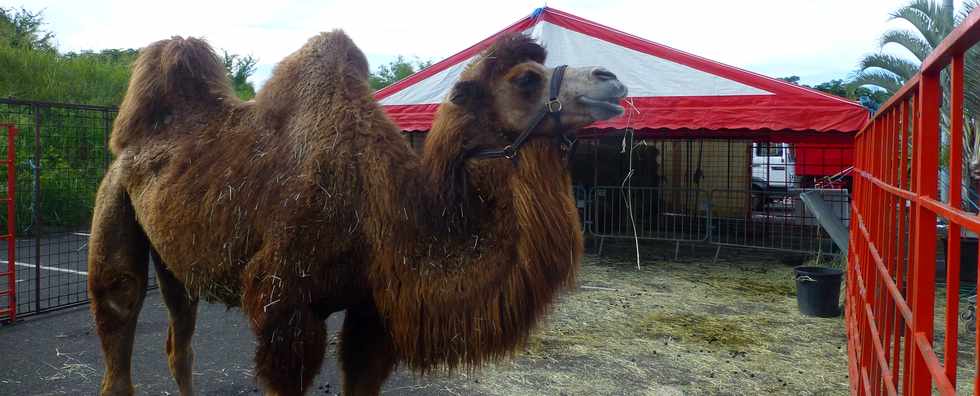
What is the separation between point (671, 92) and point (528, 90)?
6.70m

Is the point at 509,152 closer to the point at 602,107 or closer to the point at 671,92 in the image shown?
the point at 602,107

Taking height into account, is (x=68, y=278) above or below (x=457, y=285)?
below

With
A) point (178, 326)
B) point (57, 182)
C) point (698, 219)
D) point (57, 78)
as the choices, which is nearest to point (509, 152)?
point (178, 326)

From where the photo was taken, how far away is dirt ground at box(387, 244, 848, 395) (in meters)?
4.88

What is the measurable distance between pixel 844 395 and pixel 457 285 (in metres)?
3.36

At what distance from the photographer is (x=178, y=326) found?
422 centimetres

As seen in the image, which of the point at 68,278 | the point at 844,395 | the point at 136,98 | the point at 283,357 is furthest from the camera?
the point at 68,278

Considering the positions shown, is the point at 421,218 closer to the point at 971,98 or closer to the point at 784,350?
the point at 784,350

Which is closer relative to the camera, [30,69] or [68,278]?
[68,278]

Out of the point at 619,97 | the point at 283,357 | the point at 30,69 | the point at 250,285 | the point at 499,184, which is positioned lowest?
the point at 283,357

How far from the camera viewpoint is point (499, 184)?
9.11 ft

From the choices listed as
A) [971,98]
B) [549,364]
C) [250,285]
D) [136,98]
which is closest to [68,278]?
[136,98]

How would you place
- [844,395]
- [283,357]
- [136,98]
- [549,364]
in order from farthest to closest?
[549,364] < [844,395] < [136,98] < [283,357]

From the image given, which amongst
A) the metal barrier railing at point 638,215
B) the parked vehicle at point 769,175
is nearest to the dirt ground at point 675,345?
the metal barrier railing at point 638,215
